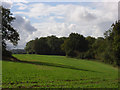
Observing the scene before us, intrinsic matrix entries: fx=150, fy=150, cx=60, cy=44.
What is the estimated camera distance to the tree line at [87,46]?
1920 inches

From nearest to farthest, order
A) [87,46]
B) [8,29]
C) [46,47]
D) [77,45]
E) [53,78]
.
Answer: [53,78], [8,29], [77,45], [87,46], [46,47]

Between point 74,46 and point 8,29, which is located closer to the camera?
point 8,29

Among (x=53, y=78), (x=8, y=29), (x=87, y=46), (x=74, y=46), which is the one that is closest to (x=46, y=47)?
(x=74, y=46)

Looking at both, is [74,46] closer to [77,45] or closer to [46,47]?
[77,45]

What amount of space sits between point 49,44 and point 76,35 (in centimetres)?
2721

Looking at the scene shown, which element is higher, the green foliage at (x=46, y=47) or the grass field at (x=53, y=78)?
the green foliage at (x=46, y=47)

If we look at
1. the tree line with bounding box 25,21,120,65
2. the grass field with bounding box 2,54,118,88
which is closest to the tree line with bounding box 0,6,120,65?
the tree line with bounding box 25,21,120,65

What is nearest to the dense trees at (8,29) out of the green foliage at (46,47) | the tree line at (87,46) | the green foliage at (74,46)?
the tree line at (87,46)

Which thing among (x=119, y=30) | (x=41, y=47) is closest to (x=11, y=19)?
(x=119, y=30)

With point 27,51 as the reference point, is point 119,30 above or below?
above

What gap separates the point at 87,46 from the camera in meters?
94.8

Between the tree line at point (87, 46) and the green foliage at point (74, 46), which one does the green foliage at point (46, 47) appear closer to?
the tree line at point (87, 46)

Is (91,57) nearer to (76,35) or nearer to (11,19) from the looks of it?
(76,35)

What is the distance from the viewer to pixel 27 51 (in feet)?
407
